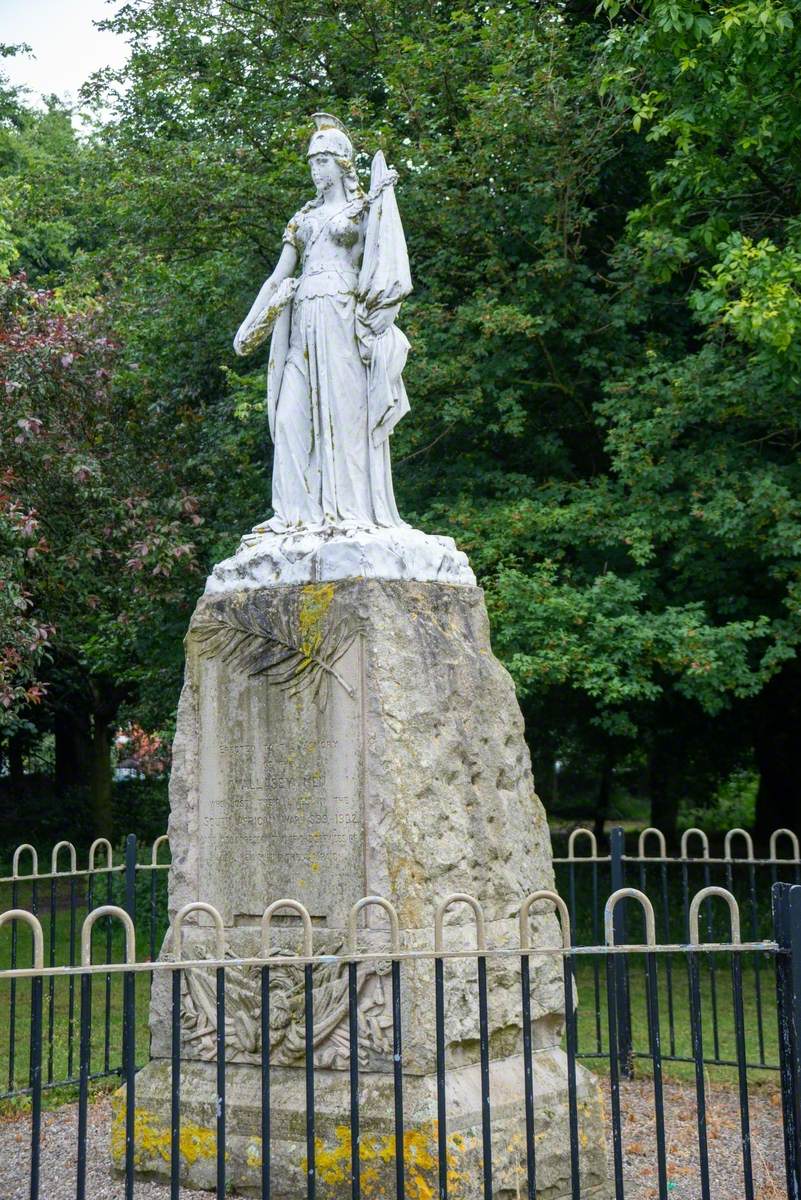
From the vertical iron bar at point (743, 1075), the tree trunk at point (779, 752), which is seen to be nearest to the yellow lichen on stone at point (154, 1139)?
the vertical iron bar at point (743, 1075)

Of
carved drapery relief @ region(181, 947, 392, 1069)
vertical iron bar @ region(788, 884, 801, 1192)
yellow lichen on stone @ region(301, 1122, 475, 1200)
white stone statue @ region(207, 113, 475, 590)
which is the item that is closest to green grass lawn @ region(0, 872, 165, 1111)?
carved drapery relief @ region(181, 947, 392, 1069)

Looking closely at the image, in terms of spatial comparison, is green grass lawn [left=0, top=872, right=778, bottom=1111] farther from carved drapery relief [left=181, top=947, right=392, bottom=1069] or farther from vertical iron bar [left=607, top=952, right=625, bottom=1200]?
vertical iron bar [left=607, top=952, right=625, bottom=1200]

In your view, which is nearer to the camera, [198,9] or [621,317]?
[621,317]

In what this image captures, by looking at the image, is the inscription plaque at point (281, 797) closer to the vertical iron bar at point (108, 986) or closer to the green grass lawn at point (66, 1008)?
the vertical iron bar at point (108, 986)

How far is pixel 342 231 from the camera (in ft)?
20.8

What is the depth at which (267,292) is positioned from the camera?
255 inches

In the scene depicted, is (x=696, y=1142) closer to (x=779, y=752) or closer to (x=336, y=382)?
(x=336, y=382)

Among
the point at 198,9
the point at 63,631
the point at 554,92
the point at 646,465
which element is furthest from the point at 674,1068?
the point at 198,9

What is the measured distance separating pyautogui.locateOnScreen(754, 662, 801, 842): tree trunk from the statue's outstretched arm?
838cm

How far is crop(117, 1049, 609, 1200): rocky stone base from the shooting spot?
5.11m

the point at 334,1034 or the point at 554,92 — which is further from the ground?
the point at 554,92

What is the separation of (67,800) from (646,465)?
13.9 m

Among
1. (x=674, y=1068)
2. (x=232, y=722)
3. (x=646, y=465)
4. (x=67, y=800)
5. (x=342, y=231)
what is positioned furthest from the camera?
(x=67, y=800)

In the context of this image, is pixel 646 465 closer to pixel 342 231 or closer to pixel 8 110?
pixel 342 231
